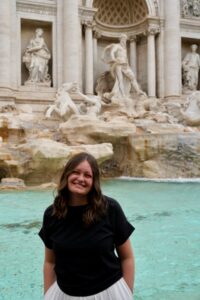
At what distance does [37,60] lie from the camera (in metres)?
17.3

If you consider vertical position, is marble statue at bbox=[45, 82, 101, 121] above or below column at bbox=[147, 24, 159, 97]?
below

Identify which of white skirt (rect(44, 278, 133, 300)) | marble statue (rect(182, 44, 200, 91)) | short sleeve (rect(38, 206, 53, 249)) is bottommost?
white skirt (rect(44, 278, 133, 300))

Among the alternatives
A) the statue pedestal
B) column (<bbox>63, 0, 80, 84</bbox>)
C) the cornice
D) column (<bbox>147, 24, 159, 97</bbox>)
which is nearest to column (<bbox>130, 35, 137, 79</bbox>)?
column (<bbox>147, 24, 159, 97</bbox>)

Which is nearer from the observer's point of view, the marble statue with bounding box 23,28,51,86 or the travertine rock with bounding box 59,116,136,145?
the travertine rock with bounding box 59,116,136,145

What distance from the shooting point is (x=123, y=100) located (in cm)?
1639

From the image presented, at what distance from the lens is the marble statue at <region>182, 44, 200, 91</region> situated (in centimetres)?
2003

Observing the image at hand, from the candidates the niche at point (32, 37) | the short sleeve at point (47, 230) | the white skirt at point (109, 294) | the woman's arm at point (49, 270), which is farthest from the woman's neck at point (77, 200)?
the niche at point (32, 37)

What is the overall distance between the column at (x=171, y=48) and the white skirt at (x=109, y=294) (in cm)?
1788

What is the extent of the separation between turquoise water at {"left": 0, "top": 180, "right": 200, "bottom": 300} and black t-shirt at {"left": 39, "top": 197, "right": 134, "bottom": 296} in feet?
3.64

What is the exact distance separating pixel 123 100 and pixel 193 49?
21.4 feet

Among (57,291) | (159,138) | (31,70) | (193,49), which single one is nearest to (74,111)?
(159,138)

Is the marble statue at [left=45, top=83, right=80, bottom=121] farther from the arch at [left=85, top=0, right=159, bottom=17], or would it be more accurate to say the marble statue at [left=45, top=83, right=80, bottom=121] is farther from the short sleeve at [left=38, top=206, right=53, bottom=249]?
the short sleeve at [left=38, top=206, right=53, bottom=249]

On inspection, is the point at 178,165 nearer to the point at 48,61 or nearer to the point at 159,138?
the point at 159,138

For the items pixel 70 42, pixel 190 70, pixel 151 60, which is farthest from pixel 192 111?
pixel 70 42
